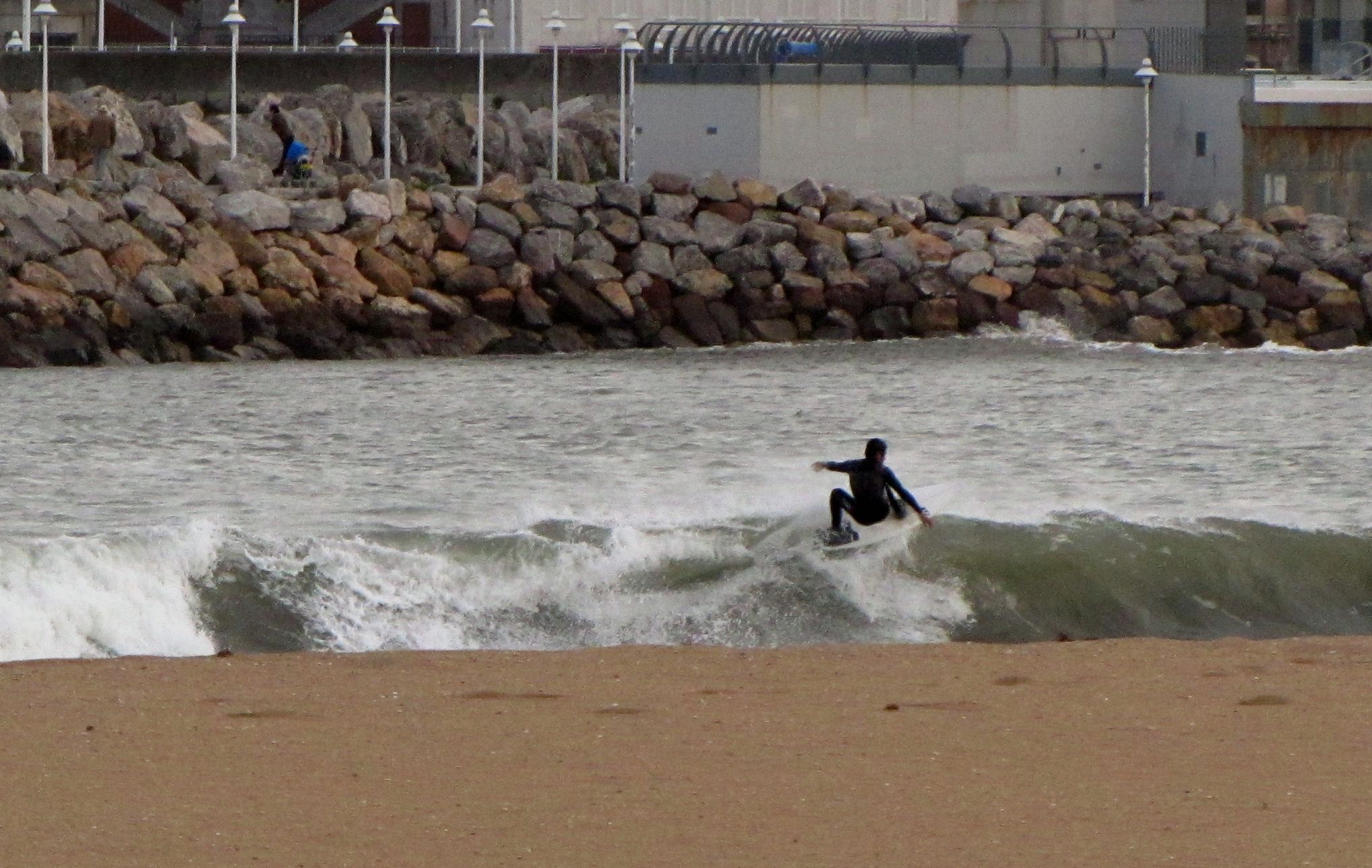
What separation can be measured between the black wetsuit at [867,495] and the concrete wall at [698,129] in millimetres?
20599

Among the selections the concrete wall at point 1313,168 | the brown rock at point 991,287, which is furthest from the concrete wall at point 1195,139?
the brown rock at point 991,287

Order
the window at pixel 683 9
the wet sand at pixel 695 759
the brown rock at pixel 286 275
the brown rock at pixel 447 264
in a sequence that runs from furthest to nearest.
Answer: the window at pixel 683 9 < the brown rock at pixel 447 264 < the brown rock at pixel 286 275 < the wet sand at pixel 695 759

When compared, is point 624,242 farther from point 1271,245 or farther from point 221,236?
point 1271,245

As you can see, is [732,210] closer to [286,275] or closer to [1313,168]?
[286,275]

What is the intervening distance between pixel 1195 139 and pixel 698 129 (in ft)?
24.3

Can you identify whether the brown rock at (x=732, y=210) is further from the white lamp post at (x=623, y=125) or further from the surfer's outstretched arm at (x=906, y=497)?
the surfer's outstretched arm at (x=906, y=497)

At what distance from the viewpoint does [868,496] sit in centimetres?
1532

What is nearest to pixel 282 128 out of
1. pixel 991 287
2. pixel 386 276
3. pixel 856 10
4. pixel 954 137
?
pixel 386 276

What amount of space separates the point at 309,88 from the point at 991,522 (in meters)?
29.2

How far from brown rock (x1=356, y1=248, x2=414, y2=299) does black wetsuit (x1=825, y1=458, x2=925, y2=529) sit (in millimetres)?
15269

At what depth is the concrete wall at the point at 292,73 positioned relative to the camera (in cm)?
4134

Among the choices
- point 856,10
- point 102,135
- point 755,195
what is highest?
point 856,10

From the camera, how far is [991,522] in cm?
1673

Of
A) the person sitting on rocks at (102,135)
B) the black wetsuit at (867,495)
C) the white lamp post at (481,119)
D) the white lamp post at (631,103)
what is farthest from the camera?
the white lamp post at (481,119)
